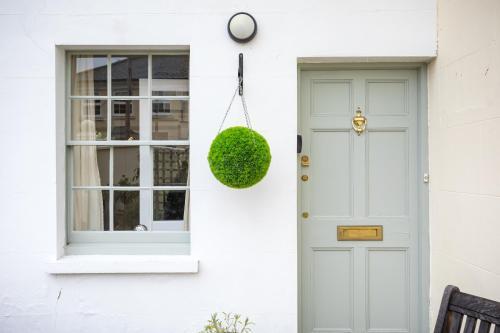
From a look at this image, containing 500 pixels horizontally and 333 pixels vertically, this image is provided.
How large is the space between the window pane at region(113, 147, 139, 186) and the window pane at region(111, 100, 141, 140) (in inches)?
4.3

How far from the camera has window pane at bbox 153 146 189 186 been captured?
3.52 meters

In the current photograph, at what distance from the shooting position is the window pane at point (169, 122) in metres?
3.52

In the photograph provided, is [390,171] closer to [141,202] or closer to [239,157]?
[239,157]

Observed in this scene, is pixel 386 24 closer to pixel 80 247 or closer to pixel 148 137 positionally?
pixel 148 137

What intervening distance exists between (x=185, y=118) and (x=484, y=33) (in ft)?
7.52

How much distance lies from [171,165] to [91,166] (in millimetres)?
679

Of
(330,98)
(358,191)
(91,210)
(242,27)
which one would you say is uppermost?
(242,27)

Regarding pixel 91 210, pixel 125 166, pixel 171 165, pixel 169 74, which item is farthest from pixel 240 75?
pixel 91 210

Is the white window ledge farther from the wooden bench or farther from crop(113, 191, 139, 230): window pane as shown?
the wooden bench

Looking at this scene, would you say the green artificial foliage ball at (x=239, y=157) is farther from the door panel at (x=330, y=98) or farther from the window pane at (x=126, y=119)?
the window pane at (x=126, y=119)

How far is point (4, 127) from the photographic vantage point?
333 cm

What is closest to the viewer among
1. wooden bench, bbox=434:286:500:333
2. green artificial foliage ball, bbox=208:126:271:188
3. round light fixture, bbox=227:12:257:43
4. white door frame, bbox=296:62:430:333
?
wooden bench, bbox=434:286:500:333

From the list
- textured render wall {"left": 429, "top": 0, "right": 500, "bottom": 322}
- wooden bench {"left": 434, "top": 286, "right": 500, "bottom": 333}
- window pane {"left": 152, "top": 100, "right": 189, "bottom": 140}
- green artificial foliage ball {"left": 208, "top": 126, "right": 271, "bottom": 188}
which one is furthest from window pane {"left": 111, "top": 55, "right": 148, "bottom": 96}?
wooden bench {"left": 434, "top": 286, "right": 500, "bottom": 333}

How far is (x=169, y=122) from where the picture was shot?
3.52m
